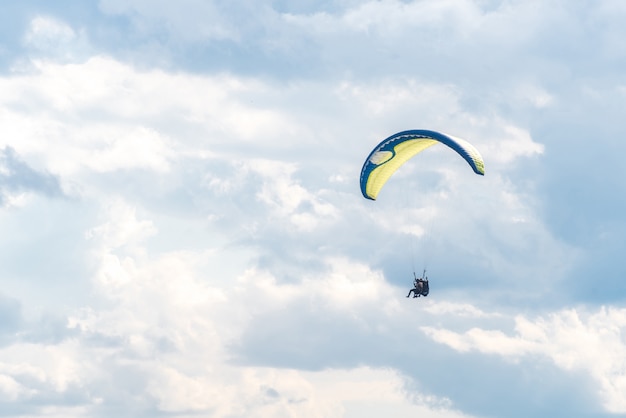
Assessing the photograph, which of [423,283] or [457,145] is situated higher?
[457,145]

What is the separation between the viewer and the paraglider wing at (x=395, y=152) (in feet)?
462

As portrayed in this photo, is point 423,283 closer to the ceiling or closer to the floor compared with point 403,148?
closer to the floor

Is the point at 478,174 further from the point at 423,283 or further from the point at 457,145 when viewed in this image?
the point at 423,283

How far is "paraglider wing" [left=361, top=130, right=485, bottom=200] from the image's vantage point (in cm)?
14075

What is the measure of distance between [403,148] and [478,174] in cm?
1536

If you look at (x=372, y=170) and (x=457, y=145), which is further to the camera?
(x=372, y=170)

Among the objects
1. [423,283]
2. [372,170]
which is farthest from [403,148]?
[423,283]

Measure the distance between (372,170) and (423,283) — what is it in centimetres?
1303

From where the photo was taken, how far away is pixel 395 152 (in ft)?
486

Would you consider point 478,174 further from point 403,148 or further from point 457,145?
point 403,148

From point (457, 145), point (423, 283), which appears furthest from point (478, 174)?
point (423, 283)

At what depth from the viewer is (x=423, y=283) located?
14425 cm

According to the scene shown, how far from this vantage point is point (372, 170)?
5876 inches

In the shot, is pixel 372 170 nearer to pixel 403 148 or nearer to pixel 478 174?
pixel 403 148
